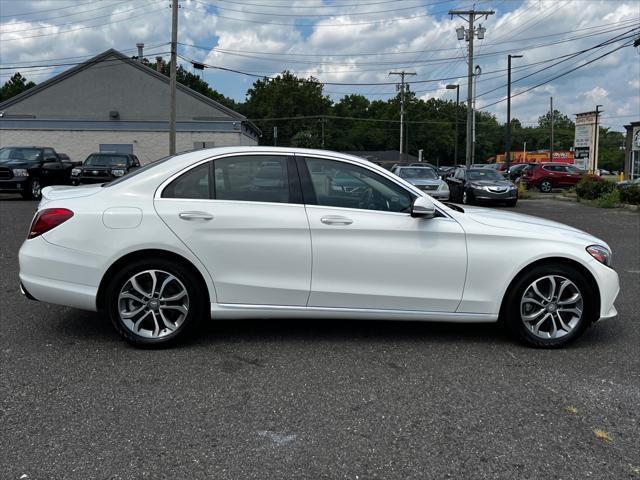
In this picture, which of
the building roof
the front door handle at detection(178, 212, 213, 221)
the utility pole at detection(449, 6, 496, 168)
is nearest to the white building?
the building roof

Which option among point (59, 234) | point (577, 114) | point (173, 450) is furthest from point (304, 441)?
point (577, 114)

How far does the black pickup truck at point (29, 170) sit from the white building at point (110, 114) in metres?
18.3

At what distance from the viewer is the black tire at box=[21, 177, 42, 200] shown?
18.5 metres

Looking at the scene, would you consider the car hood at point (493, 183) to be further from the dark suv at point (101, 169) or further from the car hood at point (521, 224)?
the car hood at point (521, 224)

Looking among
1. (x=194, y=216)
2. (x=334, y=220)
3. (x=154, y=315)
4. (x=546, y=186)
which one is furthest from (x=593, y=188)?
(x=154, y=315)

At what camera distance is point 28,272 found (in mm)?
4406

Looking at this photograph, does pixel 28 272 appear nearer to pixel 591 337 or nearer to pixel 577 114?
pixel 591 337

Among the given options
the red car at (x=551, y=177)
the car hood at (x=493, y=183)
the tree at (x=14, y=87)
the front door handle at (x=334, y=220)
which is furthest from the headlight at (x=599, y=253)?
the tree at (x=14, y=87)

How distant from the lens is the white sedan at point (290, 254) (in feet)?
14.3

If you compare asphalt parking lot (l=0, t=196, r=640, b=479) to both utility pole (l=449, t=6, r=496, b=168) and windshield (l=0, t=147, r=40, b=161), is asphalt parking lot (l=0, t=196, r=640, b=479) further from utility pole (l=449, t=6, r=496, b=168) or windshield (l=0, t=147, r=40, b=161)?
utility pole (l=449, t=6, r=496, b=168)

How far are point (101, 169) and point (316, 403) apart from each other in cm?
1833

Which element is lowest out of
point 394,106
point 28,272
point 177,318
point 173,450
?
point 173,450

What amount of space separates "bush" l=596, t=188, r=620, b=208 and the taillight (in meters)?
20.6

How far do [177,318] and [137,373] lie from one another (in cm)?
59
